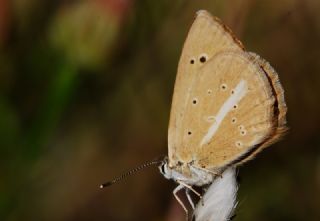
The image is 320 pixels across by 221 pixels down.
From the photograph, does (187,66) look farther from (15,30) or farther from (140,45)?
(15,30)

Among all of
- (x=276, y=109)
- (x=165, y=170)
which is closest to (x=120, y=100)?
(x=165, y=170)

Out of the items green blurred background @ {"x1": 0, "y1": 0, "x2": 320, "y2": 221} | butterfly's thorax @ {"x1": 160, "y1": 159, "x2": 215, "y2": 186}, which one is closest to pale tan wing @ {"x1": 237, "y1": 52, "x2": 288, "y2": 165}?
butterfly's thorax @ {"x1": 160, "y1": 159, "x2": 215, "y2": 186}

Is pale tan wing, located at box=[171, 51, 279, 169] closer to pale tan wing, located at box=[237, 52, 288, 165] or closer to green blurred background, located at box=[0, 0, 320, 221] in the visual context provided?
pale tan wing, located at box=[237, 52, 288, 165]

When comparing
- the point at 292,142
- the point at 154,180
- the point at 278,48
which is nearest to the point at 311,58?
the point at 278,48

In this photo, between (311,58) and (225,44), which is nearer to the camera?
(225,44)

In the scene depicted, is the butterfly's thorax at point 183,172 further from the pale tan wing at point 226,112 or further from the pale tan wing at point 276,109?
the pale tan wing at point 276,109

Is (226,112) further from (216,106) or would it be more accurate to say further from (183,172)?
(183,172)

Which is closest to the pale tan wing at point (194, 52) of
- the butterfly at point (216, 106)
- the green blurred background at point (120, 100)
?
the butterfly at point (216, 106)
